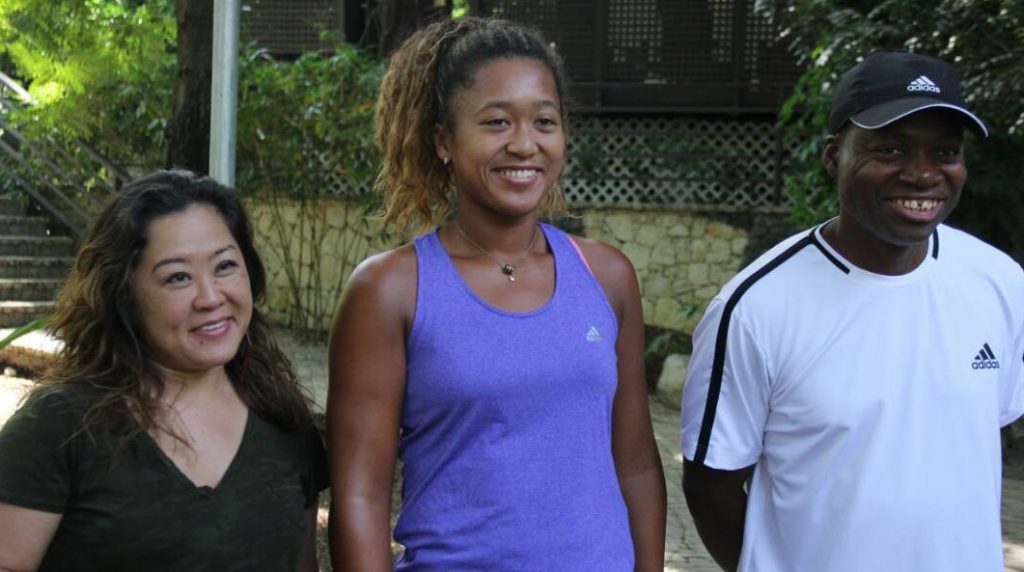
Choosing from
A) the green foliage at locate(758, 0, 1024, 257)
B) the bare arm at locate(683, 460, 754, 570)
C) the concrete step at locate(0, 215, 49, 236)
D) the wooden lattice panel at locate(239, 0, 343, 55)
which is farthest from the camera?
the wooden lattice panel at locate(239, 0, 343, 55)

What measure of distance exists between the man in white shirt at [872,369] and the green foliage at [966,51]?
437cm

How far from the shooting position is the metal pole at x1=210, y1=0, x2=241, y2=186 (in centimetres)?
496

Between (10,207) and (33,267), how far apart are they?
1466 mm

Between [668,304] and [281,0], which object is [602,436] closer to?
[668,304]

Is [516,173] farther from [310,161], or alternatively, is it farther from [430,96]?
[310,161]

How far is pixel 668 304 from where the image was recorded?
11367 mm

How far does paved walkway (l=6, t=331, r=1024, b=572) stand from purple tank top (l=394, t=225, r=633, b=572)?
2.39m

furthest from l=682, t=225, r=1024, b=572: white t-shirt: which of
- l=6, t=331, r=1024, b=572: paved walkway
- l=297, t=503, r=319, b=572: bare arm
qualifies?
l=6, t=331, r=1024, b=572: paved walkway

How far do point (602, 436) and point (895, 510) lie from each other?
583mm

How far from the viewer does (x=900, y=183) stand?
2.69 meters

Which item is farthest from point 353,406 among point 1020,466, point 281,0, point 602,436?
point 281,0

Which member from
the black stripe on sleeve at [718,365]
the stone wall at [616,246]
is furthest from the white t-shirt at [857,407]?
the stone wall at [616,246]

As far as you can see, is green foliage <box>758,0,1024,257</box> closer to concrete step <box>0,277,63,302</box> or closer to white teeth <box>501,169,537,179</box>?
white teeth <box>501,169,537,179</box>

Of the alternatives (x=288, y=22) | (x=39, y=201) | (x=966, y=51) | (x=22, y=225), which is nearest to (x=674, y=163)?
(x=966, y=51)
